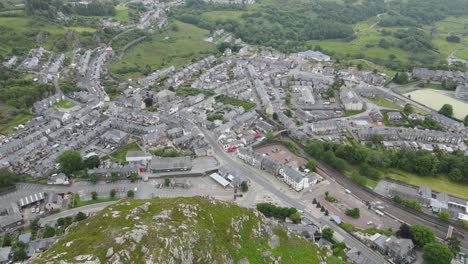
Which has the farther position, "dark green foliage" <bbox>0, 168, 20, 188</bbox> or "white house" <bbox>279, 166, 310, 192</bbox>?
"white house" <bbox>279, 166, 310, 192</bbox>

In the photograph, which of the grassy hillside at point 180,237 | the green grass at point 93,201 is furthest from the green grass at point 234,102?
the grassy hillside at point 180,237

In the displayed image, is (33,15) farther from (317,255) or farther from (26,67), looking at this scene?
(317,255)

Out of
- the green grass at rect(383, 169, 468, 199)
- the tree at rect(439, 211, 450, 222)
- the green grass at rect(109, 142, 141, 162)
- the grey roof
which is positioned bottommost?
the green grass at rect(383, 169, 468, 199)

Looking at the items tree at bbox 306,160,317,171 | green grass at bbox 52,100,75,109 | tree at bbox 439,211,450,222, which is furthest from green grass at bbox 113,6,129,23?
tree at bbox 439,211,450,222

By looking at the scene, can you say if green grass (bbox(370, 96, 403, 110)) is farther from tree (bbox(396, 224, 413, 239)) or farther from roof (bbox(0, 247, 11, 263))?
roof (bbox(0, 247, 11, 263))

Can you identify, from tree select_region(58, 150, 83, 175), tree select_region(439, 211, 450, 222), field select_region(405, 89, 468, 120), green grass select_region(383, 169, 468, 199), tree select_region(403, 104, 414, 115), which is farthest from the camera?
field select_region(405, 89, 468, 120)
